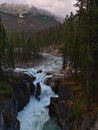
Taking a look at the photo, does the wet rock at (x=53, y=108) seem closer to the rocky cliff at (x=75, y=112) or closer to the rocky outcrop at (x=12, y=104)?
the rocky cliff at (x=75, y=112)

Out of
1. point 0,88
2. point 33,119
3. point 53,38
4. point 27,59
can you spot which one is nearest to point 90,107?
point 0,88

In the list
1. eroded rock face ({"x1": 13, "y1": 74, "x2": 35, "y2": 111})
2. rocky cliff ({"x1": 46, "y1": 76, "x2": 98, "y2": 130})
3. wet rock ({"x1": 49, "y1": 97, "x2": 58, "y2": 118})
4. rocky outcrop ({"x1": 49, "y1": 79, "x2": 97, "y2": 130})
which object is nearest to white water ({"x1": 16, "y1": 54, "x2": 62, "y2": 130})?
wet rock ({"x1": 49, "y1": 97, "x2": 58, "y2": 118})

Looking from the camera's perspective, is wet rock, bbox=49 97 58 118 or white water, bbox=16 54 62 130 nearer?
white water, bbox=16 54 62 130

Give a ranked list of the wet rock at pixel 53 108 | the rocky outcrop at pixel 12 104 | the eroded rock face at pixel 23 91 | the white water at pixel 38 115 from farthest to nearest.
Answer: the eroded rock face at pixel 23 91 < the wet rock at pixel 53 108 < the white water at pixel 38 115 < the rocky outcrop at pixel 12 104

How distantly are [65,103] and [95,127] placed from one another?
15.7 m

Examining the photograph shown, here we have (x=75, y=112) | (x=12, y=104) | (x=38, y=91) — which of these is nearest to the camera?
(x=75, y=112)

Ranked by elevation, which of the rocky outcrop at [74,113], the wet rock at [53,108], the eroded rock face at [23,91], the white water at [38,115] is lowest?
Answer: the white water at [38,115]

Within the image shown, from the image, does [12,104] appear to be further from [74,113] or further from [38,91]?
[38,91]

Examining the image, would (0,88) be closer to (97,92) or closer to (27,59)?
(97,92)

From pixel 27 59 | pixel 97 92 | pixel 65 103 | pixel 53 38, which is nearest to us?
pixel 97 92

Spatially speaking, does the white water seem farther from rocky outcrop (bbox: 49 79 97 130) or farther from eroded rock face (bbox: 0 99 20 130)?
eroded rock face (bbox: 0 99 20 130)

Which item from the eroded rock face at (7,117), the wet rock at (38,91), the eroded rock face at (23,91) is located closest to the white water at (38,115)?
the wet rock at (38,91)

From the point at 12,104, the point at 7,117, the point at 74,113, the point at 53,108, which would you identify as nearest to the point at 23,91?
the point at 53,108

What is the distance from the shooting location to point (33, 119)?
53.9 m
